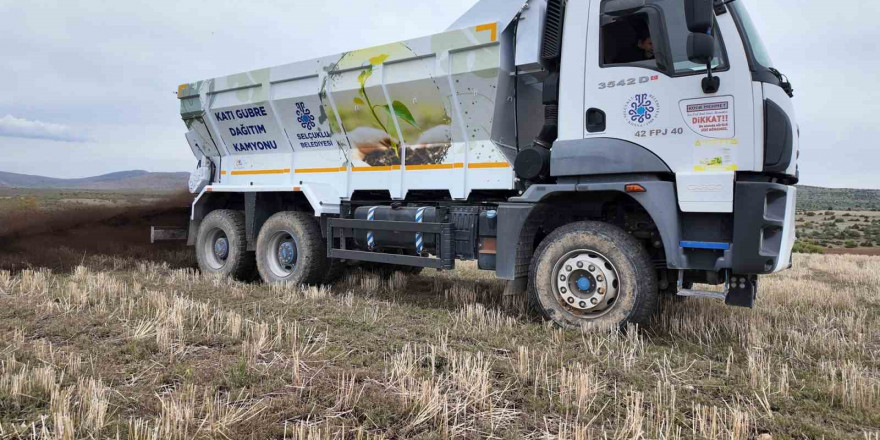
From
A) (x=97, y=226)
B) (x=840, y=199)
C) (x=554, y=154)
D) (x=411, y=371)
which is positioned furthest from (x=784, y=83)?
(x=840, y=199)

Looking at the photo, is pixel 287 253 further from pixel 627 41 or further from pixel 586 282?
pixel 627 41

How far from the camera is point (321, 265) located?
7.28 meters

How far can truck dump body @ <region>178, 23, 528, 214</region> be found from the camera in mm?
5734

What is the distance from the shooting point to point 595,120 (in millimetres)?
4980

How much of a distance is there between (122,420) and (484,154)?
160 inches

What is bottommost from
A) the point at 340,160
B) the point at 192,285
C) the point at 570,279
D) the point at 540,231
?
the point at 192,285

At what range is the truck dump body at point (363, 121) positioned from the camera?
18.8 feet

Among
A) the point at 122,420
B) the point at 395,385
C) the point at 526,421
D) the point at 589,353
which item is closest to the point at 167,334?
the point at 122,420

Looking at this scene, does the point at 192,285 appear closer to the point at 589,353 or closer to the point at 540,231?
the point at 540,231

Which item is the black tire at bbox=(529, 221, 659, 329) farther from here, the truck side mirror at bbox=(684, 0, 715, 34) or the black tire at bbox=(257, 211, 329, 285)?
the black tire at bbox=(257, 211, 329, 285)

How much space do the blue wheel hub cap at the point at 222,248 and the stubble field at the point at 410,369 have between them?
179 centimetres

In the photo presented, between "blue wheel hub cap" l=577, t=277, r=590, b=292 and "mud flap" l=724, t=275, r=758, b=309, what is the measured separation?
1092 mm

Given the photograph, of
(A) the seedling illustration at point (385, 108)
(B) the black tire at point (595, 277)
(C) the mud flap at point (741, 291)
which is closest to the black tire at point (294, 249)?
(A) the seedling illustration at point (385, 108)

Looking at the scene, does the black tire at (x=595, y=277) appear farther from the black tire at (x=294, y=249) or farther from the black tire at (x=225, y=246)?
the black tire at (x=225, y=246)
